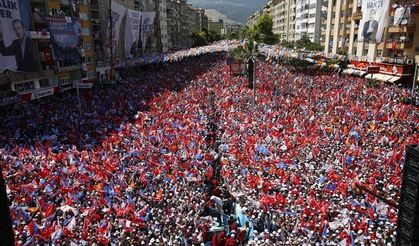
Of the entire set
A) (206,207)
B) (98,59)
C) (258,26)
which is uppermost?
(258,26)

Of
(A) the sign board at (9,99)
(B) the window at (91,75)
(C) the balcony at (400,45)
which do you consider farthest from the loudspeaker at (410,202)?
(B) the window at (91,75)

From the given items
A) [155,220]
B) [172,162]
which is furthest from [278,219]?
[172,162]

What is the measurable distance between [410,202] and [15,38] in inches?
1121

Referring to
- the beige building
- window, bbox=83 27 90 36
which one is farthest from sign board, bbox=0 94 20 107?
the beige building

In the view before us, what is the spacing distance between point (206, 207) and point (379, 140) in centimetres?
979

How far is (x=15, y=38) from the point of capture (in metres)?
26.3

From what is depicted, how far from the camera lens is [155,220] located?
10.7 m

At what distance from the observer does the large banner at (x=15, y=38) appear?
82.1ft

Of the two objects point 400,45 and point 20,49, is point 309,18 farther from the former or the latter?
point 20,49

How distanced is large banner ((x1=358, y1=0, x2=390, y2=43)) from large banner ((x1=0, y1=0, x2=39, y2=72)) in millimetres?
29490

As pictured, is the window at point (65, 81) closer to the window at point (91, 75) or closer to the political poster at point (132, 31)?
the window at point (91, 75)

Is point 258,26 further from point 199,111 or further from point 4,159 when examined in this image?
point 4,159

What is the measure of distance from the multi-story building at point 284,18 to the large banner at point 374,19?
63.7m

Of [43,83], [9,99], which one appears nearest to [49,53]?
[43,83]
